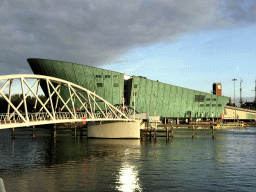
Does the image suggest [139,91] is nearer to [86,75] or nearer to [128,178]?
[86,75]

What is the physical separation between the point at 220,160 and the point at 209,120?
337 feet

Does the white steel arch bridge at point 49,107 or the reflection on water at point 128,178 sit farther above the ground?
the white steel arch bridge at point 49,107

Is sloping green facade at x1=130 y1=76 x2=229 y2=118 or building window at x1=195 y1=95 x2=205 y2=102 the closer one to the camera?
sloping green facade at x1=130 y1=76 x2=229 y2=118

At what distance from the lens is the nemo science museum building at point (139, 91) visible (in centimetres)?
10819

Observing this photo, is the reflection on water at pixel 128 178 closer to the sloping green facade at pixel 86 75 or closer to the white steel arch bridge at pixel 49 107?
the white steel arch bridge at pixel 49 107

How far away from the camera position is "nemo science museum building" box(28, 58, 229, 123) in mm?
108188

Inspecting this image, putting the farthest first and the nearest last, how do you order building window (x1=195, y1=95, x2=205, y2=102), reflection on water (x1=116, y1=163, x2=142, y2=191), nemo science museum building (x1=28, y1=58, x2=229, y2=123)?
building window (x1=195, y1=95, x2=205, y2=102), nemo science museum building (x1=28, y1=58, x2=229, y2=123), reflection on water (x1=116, y1=163, x2=142, y2=191)

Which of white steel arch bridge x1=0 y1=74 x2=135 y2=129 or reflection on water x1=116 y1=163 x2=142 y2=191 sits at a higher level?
white steel arch bridge x1=0 y1=74 x2=135 y2=129

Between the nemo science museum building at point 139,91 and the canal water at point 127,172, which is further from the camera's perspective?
the nemo science museum building at point 139,91

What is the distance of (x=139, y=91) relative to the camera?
11431 cm

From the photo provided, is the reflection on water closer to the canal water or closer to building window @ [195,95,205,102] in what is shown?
the canal water

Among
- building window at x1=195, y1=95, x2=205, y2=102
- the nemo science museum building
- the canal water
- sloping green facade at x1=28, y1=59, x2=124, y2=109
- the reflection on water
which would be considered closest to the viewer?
the reflection on water

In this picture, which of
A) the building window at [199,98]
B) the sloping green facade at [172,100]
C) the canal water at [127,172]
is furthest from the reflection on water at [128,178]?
the building window at [199,98]

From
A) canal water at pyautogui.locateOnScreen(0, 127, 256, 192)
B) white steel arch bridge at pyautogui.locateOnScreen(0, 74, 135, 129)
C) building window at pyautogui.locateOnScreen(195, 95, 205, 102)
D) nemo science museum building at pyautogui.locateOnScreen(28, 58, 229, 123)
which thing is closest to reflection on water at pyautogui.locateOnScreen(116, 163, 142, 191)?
canal water at pyautogui.locateOnScreen(0, 127, 256, 192)
